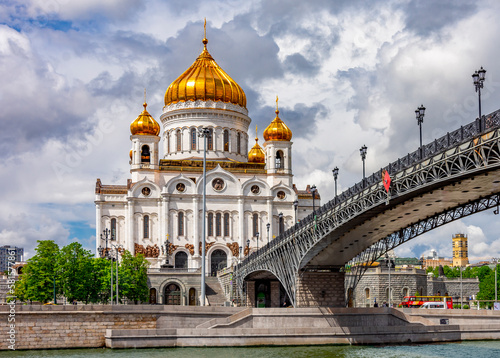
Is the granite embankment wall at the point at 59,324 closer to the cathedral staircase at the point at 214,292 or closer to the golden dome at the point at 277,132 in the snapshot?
the cathedral staircase at the point at 214,292

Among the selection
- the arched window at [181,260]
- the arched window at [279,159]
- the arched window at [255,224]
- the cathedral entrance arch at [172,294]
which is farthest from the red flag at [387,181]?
the arched window at [279,159]

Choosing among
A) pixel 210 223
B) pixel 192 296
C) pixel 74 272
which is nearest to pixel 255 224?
pixel 210 223

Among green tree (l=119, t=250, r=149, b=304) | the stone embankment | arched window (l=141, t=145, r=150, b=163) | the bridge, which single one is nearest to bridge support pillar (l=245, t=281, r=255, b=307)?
the bridge

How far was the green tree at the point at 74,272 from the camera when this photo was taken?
56.5 meters

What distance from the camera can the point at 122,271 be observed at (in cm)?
6475

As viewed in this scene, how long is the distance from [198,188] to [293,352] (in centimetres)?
4295

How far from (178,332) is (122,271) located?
2352 cm

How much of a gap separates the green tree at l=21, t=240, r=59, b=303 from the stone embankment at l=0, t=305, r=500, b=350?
14.0 meters

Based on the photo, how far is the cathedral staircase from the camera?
69762 millimetres

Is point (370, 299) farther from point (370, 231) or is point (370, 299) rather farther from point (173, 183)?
point (370, 231)

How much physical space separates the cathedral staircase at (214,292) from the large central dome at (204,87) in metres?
22.7

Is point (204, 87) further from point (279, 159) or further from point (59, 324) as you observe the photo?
point (59, 324)

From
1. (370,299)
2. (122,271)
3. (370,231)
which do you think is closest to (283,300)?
(370,299)

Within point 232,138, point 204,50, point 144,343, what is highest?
point 204,50
